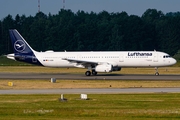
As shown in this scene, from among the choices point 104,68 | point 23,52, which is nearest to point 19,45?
point 23,52

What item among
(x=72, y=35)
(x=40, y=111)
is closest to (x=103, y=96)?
(x=40, y=111)

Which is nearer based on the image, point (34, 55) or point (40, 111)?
point (40, 111)

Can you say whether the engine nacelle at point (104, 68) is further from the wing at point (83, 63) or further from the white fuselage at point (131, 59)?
the white fuselage at point (131, 59)

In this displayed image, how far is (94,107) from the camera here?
3191 cm

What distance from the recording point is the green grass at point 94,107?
2803 centimetres

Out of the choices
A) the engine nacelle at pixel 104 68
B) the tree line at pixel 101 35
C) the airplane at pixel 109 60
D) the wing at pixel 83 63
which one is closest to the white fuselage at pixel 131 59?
the airplane at pixel 109 60

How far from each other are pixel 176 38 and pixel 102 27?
23137 millimetres

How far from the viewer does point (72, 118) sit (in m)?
27.2

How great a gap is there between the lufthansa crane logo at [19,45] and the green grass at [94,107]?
35.0 m

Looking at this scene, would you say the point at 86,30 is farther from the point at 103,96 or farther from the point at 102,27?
the point at 103,96

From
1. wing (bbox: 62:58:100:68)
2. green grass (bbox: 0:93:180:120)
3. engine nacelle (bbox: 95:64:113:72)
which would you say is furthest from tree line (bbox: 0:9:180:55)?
green grass (bbox: 0:93:180:120)

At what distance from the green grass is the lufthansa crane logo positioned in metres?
35.0

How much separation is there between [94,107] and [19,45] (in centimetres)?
4332

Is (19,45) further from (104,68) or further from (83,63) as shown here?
(104,68)
